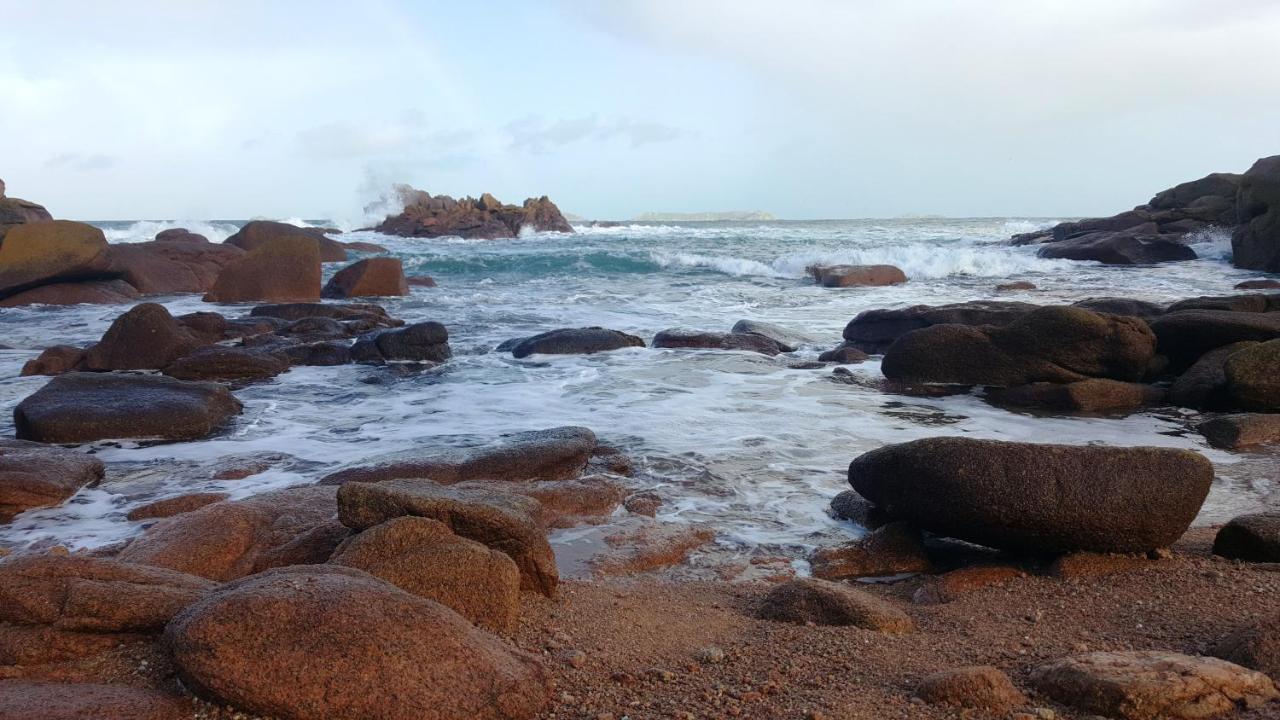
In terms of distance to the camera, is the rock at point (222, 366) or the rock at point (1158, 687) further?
the rock at point (222, 366)

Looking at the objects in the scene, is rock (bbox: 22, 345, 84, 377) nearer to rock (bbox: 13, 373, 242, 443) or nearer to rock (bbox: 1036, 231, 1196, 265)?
rock (bbox: 13, 373, 242, 443)

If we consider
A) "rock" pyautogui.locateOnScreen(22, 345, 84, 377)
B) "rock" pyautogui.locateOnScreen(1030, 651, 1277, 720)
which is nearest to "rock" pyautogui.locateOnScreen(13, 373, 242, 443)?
"rock" pyautogui.locateOnScreen(22, 345, 84, 377)

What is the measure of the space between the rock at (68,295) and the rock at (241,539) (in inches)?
531

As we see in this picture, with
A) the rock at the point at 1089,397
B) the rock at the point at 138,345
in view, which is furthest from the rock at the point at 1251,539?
the rock at the point at 138,345

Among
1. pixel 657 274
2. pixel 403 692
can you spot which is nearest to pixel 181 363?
pixel 403 692

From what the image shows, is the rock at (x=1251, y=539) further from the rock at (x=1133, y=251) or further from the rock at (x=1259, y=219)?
the rock at (x=1133, y=251)

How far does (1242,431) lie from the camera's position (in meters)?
6.04

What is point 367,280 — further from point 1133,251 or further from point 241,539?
point 1133,251

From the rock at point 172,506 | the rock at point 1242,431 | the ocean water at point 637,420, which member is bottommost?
the ocean water at point 637,420

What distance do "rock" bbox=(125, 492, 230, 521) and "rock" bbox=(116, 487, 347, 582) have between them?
24.8 inches

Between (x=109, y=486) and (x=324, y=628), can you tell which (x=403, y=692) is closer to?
(x=324, y=628)

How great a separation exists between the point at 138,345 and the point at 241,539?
6.32 meters

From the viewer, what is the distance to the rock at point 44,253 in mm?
15023

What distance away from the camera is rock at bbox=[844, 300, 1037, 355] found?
384 inches
